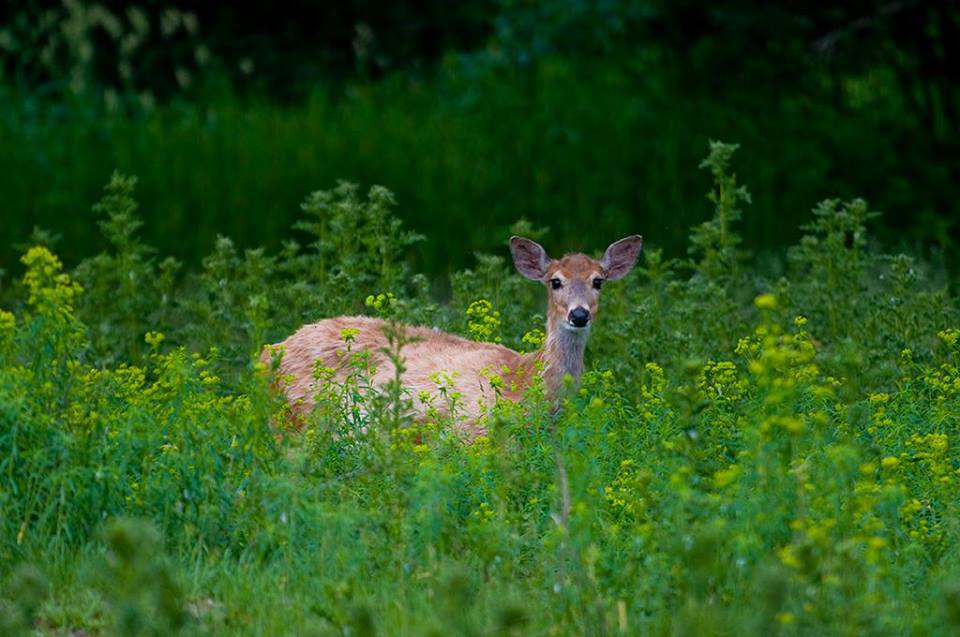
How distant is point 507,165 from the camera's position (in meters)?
15.4

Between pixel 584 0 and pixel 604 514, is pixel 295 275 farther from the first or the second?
pixel 584 0

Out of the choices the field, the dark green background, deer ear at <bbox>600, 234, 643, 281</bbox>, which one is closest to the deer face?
deer ear at <bbox>600, 234, 643, 281</bbox>

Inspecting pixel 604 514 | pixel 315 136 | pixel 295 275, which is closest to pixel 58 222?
pixel 315 136

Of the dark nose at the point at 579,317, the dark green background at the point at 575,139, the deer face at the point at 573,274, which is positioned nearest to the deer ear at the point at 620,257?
the deer face at the point at 573,274

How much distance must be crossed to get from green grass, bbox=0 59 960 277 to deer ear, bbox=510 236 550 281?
432cm

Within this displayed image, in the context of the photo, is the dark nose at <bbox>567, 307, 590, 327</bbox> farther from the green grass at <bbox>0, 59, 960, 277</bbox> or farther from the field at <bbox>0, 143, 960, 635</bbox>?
the green grass at <bbox>0, 59, 960, 277</bbox>

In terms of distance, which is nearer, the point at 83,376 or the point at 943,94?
the point at 83,376

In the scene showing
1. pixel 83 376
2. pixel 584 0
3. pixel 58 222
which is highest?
pixel 584 0

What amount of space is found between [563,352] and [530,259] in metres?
0.70

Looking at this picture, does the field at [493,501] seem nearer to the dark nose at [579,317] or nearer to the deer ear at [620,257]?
the dark nose at [579,317]

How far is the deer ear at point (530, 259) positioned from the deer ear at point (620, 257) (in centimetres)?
32

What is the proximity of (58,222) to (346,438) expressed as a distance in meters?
7.60

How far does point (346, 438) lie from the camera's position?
758 centimetres

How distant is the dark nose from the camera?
8953 mm
